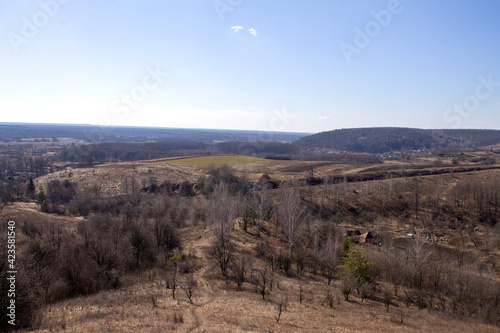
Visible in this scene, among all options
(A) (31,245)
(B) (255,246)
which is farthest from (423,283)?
(A) (31,245)

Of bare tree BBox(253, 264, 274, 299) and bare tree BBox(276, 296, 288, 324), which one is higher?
bare tree BBox(276, 296, 288, 324)

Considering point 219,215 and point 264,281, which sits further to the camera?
point 219,215

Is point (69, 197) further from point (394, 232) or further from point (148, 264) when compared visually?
point (394, 232)

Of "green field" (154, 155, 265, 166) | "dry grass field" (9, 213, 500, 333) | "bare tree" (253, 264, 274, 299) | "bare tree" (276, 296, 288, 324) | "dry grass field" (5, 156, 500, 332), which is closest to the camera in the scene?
"dry grass field" (9, 213, 500, 333)

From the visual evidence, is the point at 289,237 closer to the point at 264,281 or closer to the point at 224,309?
the point at 264,281

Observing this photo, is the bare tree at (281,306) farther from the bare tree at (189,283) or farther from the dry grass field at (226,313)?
the bare tree at (189,283)

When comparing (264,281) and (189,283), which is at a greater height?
(264,281)

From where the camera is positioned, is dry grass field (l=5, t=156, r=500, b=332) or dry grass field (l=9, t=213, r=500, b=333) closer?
dry grass field (l=9, t=213, r=500, b=333)

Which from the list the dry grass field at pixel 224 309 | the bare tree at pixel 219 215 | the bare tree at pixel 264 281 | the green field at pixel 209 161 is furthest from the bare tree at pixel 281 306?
the green field at pixel 209 161

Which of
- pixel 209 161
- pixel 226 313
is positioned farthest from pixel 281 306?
pixel 209 161

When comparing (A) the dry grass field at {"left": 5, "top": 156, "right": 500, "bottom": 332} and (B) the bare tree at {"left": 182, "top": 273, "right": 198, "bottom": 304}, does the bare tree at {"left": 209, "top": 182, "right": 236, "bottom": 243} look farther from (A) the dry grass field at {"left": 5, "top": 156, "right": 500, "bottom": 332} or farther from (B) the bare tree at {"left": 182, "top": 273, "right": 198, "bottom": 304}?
(B) the bare tree at {"left": 182, "top": 273, "right": 198, "bottom": 304}

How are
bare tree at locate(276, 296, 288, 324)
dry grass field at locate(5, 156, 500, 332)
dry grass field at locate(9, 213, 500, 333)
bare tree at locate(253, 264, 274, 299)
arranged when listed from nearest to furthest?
dry grass field at locate(9, 213, 500, 333), dry grass field at locate(5, 156, 500, 332), bare tree at locate(276, 296, 288, 324), bare tree at locate(253, 264, 274, 299)

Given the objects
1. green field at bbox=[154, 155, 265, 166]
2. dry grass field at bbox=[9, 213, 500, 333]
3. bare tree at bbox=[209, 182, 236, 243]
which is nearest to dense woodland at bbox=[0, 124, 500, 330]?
bare tree at bbox=[209, 182, 236, 243]
